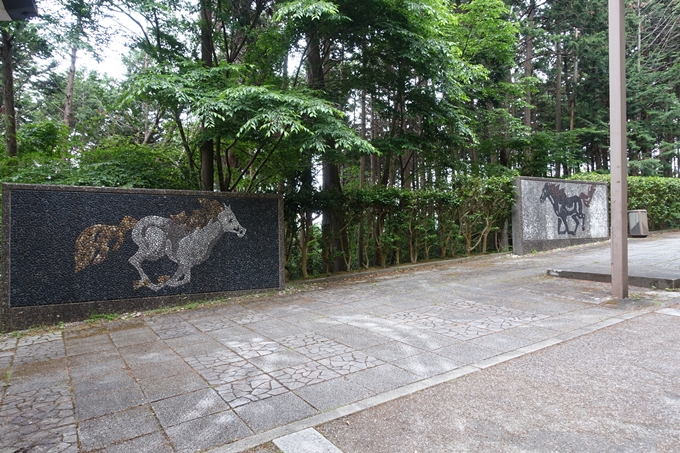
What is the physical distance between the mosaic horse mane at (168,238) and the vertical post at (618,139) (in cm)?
570

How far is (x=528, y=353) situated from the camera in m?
3.72

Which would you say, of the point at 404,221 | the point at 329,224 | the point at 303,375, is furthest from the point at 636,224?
the point at 303,375

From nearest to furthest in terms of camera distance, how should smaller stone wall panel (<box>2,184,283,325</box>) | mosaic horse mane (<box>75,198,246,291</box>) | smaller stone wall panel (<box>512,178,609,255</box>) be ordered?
smaller stone wall panel (<box>2,184,283,325</box>) → mosaic horse mane (<box>75,198,246,291</box>) → smaller stone wall panel (<box>512,178,609,255</box>)

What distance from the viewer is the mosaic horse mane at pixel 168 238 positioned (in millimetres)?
5770

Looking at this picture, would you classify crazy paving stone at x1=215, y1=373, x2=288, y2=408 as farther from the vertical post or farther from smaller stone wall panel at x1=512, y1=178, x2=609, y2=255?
smaller stone wall panel at x1=512, y1=178, x2=609, y2=255

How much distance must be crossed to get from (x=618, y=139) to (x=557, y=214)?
6.74m

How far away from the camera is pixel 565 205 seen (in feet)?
38.9

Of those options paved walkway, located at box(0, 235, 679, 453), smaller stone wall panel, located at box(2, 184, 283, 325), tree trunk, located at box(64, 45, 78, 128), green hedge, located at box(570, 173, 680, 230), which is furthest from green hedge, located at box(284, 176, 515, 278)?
tree trunk, located at box(64, 45, 78, 128)

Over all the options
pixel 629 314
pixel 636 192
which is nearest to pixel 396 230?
pixel 629 314

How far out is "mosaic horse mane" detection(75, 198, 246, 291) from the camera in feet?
18.9

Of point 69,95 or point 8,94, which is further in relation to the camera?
point 69,95

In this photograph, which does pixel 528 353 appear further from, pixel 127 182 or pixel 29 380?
pixel 127 182

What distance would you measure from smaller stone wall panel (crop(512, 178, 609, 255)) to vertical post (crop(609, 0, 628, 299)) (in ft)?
17.4

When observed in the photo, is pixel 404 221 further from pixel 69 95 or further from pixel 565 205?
pixel 69 95
